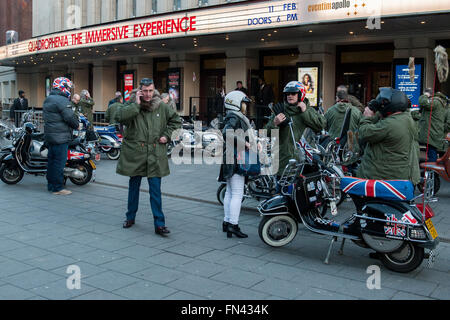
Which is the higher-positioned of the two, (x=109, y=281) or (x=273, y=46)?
(x=273, y=46)

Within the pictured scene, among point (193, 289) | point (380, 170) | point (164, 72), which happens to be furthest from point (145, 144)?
point (164, 72)

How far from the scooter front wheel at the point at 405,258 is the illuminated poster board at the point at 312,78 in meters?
12.3

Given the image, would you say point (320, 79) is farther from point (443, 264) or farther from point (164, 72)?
point (443, 264)

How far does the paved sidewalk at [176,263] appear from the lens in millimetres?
4414

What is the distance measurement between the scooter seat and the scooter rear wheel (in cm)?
726

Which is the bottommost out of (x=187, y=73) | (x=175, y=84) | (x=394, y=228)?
(x=394, y=228)

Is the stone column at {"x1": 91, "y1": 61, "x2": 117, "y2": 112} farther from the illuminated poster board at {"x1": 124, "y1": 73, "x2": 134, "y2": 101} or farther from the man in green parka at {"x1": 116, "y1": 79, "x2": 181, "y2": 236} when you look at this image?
the man in green parka at {"x1": 116, "y1": 79, "x2": 181, "y2": 236}

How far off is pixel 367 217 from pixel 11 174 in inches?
296

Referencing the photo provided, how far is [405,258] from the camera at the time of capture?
5008mm

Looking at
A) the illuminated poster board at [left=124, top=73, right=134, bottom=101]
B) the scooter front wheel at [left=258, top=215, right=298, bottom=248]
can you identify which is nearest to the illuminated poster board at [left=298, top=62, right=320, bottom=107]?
the illuminated poster board at [left=124, top=73, right=134, bottom=101]

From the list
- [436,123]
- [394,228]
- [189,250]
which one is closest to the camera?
[394,228]

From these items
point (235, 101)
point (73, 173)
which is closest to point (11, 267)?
point (235, 101)

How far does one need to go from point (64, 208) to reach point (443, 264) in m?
5.45

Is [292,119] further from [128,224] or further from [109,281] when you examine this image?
[109,281]
